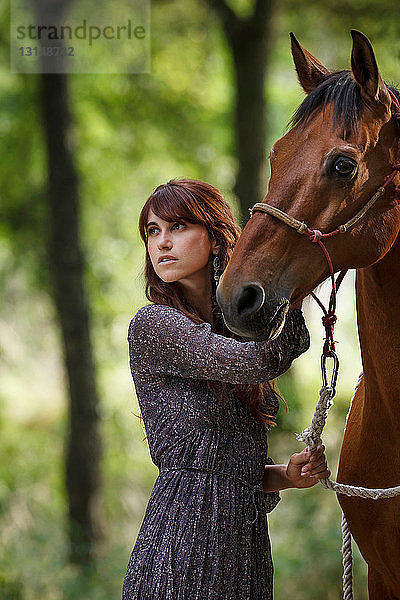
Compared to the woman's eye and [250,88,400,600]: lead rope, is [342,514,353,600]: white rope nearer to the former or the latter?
[250,88,400,600]: lead rope

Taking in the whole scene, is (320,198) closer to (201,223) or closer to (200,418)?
(201,223)

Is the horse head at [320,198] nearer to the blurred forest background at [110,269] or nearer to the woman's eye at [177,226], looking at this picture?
the woman's eye at [177,226]

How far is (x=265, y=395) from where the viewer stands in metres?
1.99

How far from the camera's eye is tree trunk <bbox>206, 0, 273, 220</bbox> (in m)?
5.08

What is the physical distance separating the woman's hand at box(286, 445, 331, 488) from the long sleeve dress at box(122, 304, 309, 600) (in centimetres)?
8

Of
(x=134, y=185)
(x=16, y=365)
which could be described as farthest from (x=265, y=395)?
(x=16, y=365)

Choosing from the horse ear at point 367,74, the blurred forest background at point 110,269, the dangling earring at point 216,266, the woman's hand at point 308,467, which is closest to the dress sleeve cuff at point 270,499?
the woman's hand at point 308,467

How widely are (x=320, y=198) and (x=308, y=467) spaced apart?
71 centimetres

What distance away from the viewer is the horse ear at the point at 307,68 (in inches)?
69.8

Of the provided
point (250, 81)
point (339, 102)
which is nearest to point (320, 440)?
point (339, 102)

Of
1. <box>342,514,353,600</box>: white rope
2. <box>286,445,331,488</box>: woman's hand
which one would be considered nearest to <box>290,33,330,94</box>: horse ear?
<box>286,445,331,488</box>: woman's hand

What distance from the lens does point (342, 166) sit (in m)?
1.53

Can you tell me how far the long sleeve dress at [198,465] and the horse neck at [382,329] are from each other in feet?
0.76

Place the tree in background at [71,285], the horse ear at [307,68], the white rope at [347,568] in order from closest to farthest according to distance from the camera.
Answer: the horse ear at [307,68], the white rope at [347,568], the tree in background at [71,285]
